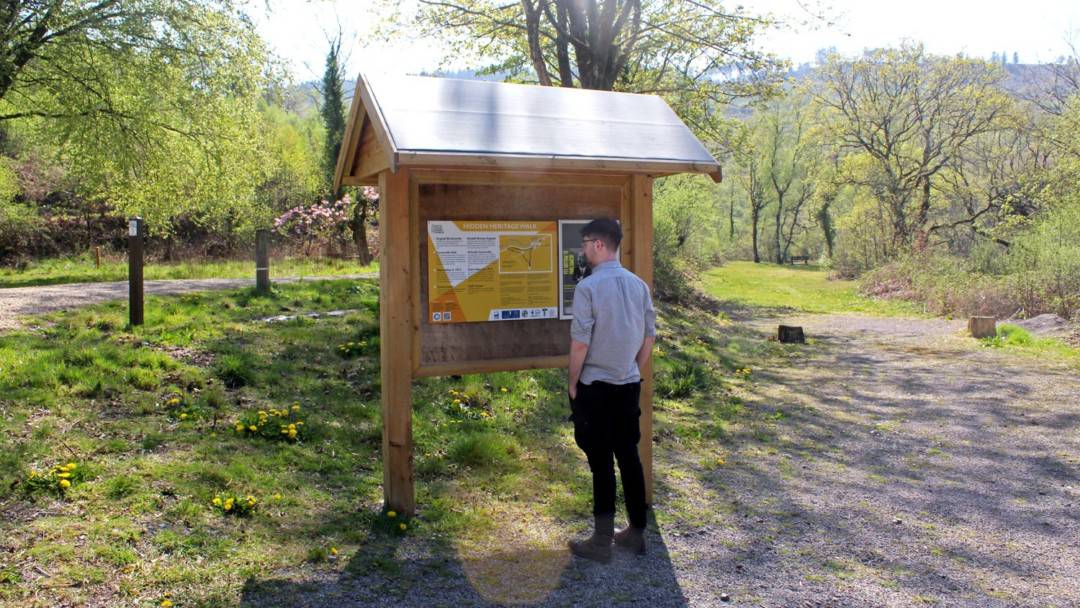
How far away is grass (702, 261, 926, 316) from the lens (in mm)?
25750

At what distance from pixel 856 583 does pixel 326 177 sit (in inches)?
1368

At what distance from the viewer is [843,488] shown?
257 inches

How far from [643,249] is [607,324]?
1332 millimetres

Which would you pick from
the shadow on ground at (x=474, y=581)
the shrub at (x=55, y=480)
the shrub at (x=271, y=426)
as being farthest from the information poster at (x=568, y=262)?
the shrub at (x=55, y=480)

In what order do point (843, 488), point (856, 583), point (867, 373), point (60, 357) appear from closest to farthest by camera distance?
point (856, 583) → point (843, 488) → point (60, 357) → point (867, 373)

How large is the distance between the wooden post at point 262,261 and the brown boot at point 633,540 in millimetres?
9332

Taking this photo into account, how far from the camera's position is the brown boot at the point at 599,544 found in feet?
15.8

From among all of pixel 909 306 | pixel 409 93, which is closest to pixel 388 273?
pixel 409 93

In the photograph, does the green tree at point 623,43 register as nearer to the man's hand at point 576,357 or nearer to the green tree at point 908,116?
the man's hand at point 576,357

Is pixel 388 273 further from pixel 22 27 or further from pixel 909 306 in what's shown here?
pixel 909 306

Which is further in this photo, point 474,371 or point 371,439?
point 371,439

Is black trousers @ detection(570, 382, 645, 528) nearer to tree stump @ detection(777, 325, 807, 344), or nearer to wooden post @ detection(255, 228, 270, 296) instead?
wooden post @ detection(255, 228, 270, 296)

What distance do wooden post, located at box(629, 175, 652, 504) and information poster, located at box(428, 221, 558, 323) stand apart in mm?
600

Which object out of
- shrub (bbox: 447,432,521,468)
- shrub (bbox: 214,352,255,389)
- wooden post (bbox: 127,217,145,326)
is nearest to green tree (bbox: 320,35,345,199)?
wooden post (bbox: 127,217,145,326)
